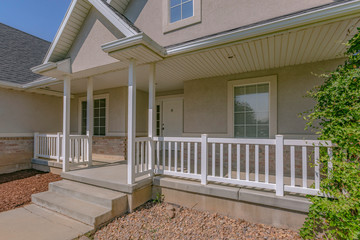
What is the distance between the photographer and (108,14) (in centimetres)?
396

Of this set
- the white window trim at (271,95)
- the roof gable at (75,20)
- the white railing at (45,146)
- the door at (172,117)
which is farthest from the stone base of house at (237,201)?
the white railing at (45,146)

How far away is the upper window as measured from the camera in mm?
4262

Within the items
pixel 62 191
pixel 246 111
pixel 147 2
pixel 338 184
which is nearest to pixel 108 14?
pixel 147 2

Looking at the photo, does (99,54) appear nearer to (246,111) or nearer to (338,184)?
(246,111)

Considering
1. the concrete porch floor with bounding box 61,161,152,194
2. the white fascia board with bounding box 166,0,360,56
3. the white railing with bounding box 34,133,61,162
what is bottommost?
the concrete porch floor with bounding box 61,161,152,194

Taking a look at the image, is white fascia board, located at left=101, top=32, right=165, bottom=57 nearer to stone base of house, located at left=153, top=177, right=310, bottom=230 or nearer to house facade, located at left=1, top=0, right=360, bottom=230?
house facade, located at left=1, top=0, right=360, bottom=230

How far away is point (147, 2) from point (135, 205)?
192 inches

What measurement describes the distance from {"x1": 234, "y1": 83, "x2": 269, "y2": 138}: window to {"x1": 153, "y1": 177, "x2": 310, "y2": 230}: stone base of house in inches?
92.3

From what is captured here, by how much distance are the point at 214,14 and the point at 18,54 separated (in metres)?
8.80

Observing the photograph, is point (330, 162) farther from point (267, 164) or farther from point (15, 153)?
point (15, 153)

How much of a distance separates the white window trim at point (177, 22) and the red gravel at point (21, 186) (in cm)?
510

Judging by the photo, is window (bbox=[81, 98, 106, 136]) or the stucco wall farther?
window (bbox=[81, 98, 106, 136])

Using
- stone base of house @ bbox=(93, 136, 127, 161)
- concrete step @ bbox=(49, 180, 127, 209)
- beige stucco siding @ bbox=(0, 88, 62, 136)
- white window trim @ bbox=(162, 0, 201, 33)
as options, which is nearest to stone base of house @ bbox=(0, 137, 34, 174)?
beige stucco siding @ bbox=(0, 88, 62, 136)

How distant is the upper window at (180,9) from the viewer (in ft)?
14.0
